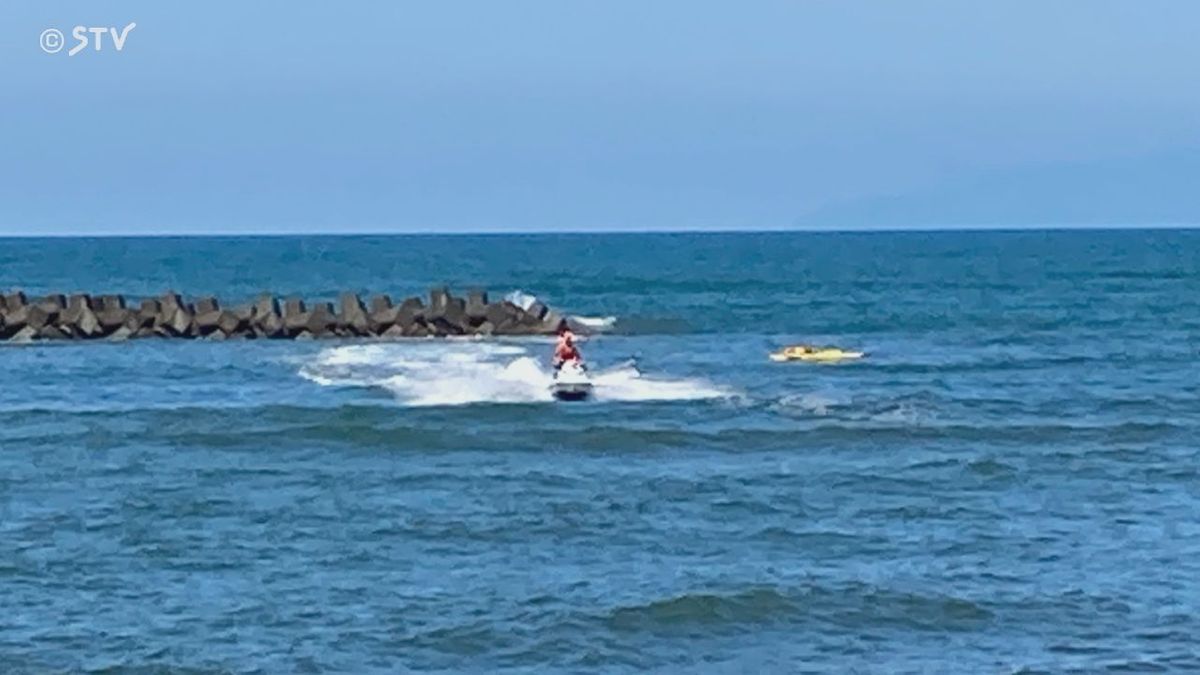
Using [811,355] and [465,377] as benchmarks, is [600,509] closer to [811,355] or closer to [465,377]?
[465,377]

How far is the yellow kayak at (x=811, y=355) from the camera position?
48.8 meters

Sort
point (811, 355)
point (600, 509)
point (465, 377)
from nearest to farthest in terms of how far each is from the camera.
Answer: point (600, 509) → point (465, 377) → point (811, 355)

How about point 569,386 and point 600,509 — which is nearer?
point 600,509

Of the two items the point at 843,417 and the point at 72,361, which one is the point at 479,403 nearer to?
the point at 843,417

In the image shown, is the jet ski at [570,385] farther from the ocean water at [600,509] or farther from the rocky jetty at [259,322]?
the rocky jetty at [259,322]

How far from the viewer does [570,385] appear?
39.1 metres

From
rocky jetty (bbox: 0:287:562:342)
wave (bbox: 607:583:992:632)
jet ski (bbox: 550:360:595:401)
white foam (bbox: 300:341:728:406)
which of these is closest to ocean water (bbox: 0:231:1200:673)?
wave (bbox: 607:583:992:632)

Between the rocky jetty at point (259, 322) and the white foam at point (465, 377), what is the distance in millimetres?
3604

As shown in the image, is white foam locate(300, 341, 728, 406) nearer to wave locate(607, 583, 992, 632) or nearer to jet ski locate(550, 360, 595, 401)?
jet ski locate(550, 360, 595, 401)

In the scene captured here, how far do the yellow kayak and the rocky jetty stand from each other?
10364 mm

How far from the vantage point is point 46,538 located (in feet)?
81.6

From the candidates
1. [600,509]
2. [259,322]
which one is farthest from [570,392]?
[259,322]

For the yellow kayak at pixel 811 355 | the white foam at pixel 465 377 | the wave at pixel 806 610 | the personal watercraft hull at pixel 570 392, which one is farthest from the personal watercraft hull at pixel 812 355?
the wave at pixel 806 610

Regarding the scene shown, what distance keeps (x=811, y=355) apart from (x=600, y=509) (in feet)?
74.8
